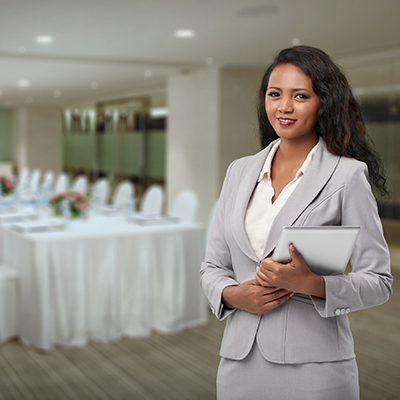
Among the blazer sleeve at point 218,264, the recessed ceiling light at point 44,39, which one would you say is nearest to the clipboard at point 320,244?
the blazer sleeve at point 218,264

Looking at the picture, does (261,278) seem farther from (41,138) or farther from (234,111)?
(41,138)

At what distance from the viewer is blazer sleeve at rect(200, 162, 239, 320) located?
129cm

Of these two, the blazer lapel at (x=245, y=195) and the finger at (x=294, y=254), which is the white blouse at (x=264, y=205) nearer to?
the blazer lapel at (x=245, y=195)

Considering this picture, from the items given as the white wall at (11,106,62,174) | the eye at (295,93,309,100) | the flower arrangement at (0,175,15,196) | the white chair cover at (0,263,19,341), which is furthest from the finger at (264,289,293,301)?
the white wall at (11,106,62,174)

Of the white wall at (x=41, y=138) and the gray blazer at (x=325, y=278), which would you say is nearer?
the gray blazer at (x=325, y=278)

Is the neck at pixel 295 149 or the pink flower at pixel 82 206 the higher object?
the neck at pixel 295 149

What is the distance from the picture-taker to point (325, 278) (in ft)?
3.72

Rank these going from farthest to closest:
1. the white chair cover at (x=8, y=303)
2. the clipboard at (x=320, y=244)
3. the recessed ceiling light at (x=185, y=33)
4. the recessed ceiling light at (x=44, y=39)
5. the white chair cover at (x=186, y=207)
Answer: the recessed ceiling light at (x=44, y=39), the recessed ceiling light at (x=185, y=33), the white chair cover at (x=186, y=207), the white chair cover at (x=8, y=303), the clipboard at (x=320, y=244)

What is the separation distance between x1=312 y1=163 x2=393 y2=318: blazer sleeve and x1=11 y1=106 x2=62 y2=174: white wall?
14243 millimetres

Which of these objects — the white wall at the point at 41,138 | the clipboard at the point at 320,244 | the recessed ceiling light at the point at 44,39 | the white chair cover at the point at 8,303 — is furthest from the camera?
the white wall at the point at 41,138

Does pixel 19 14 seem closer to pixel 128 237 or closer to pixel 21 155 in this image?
pixel 128 237

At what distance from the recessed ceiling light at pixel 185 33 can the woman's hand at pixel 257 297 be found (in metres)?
→ 4.26

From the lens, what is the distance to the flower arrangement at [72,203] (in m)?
4.42

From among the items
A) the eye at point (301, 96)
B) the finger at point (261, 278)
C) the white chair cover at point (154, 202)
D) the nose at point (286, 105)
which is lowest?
the white chair cover at point (154, 202)
